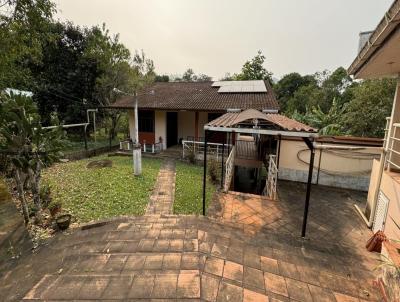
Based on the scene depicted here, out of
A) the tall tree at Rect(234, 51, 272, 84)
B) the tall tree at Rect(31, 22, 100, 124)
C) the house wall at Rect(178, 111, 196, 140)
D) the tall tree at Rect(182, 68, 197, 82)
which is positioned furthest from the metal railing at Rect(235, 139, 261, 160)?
the tall tree at Rect(182, 68, 197, 82)

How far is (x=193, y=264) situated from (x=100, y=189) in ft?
18.3

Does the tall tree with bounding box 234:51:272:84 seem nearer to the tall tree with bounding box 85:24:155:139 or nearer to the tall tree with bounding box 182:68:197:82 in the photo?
the tall tree with bounding box 85:24:155:139

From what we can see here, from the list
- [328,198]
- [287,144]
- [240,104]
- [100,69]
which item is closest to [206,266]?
[328,198]

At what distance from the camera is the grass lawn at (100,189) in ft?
20.6

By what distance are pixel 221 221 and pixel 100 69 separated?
1620 centimetres

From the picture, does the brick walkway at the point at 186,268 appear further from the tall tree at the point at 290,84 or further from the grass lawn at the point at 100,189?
the tall tree at the point at 290,84

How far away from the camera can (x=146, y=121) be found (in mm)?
14570

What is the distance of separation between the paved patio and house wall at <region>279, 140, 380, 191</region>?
Result: 12.2 feet

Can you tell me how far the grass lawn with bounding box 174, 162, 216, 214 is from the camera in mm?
6480

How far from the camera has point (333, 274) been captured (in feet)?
12.1

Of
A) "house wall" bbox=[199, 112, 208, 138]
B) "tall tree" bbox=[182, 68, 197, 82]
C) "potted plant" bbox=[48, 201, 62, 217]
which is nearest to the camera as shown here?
"potted plant" bbox=[48, 201, 62, 217]

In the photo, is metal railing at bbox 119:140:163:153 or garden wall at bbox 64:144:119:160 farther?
metal railing at bbox 119:140:163:153

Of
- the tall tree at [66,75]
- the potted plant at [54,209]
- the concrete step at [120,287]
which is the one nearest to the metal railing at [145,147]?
the tall tree at [66,75]

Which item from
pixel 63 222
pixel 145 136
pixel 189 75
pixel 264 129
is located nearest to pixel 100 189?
pixel 63 222
